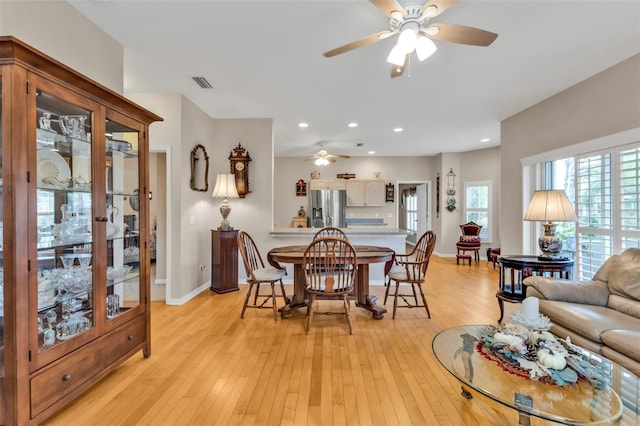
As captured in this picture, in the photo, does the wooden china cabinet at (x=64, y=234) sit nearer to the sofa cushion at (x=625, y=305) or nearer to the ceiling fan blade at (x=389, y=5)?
the ceiling fan blade at (x=389, y=5)

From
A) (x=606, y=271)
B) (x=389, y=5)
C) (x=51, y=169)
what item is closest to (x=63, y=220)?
(x=51, y=169)

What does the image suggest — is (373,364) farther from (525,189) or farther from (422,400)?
(525,189)

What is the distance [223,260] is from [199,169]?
140 cm

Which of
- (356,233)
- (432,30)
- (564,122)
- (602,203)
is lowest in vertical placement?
(356,233)

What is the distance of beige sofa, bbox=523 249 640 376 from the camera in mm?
1917

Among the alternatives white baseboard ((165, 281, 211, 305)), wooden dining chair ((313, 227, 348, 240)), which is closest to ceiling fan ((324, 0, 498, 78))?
wooden dining chair ((313, 227, 348, 240))

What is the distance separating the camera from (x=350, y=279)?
3.11 metres

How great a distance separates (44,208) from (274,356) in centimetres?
193

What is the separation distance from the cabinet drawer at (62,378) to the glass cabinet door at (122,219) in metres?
0.30

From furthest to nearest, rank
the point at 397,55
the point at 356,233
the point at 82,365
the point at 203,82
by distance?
the point at 356,233 < the point at 203,82 < the point at 397,55 < the point at 82,365

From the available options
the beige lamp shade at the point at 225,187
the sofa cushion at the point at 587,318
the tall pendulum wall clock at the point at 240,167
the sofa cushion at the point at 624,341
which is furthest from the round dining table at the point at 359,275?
the sofa cushion at the point at 624,341

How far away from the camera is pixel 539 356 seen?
1.49 metres

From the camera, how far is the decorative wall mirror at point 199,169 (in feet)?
13.9

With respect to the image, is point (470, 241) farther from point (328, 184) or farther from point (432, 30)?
point (432, 30)
